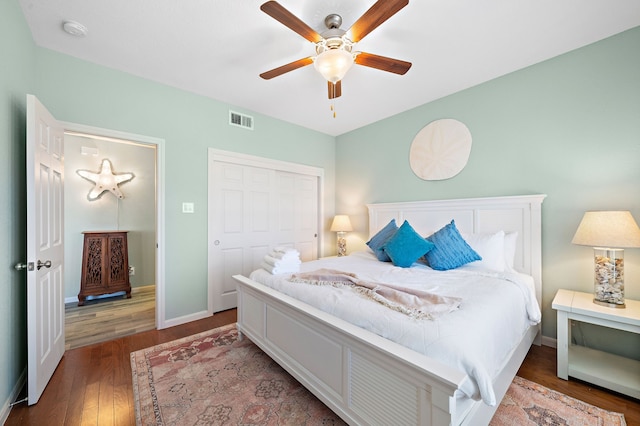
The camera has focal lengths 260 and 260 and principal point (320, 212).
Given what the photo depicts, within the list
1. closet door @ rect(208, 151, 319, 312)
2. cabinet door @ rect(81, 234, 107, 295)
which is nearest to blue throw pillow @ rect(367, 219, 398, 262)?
closet door @ rect(208, 151, 319, 312)

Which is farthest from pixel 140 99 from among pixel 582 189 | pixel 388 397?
pixel 582 189

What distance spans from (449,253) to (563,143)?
4.64 feet

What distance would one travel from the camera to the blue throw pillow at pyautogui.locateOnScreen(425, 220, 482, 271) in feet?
7.91

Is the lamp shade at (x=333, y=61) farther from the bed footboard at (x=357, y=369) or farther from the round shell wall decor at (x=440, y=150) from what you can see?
the round shell wall decor at (x=440, y=150)

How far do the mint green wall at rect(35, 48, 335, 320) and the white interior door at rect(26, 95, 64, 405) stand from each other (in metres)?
0.48

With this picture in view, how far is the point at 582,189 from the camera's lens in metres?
2.26

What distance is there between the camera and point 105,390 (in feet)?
5.97

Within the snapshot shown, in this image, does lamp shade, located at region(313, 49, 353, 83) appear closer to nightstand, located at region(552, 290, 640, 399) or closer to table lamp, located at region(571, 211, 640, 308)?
table lamp, located at region(571, 211, 640, 308)

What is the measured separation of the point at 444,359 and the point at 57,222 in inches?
115

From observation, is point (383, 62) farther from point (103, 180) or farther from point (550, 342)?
point (103, 180)

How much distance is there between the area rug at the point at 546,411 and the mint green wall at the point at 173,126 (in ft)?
9.86

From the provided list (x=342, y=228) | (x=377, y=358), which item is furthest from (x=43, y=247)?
(x=342, y=228)

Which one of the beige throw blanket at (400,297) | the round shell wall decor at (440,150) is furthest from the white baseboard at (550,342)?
the round shell wall decor at (440,150)

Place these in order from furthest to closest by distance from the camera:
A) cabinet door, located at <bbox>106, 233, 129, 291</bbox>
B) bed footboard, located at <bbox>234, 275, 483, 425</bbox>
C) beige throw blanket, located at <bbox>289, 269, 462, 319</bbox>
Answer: cabinet door, located at <bbox>106, 233, 129, 291</bbox> → beige throw blanket, located at <bbox>289, 269, 462, 319</bbox> → bed footboard, located at <bbox>234, 275, 483, 425</bbox>
